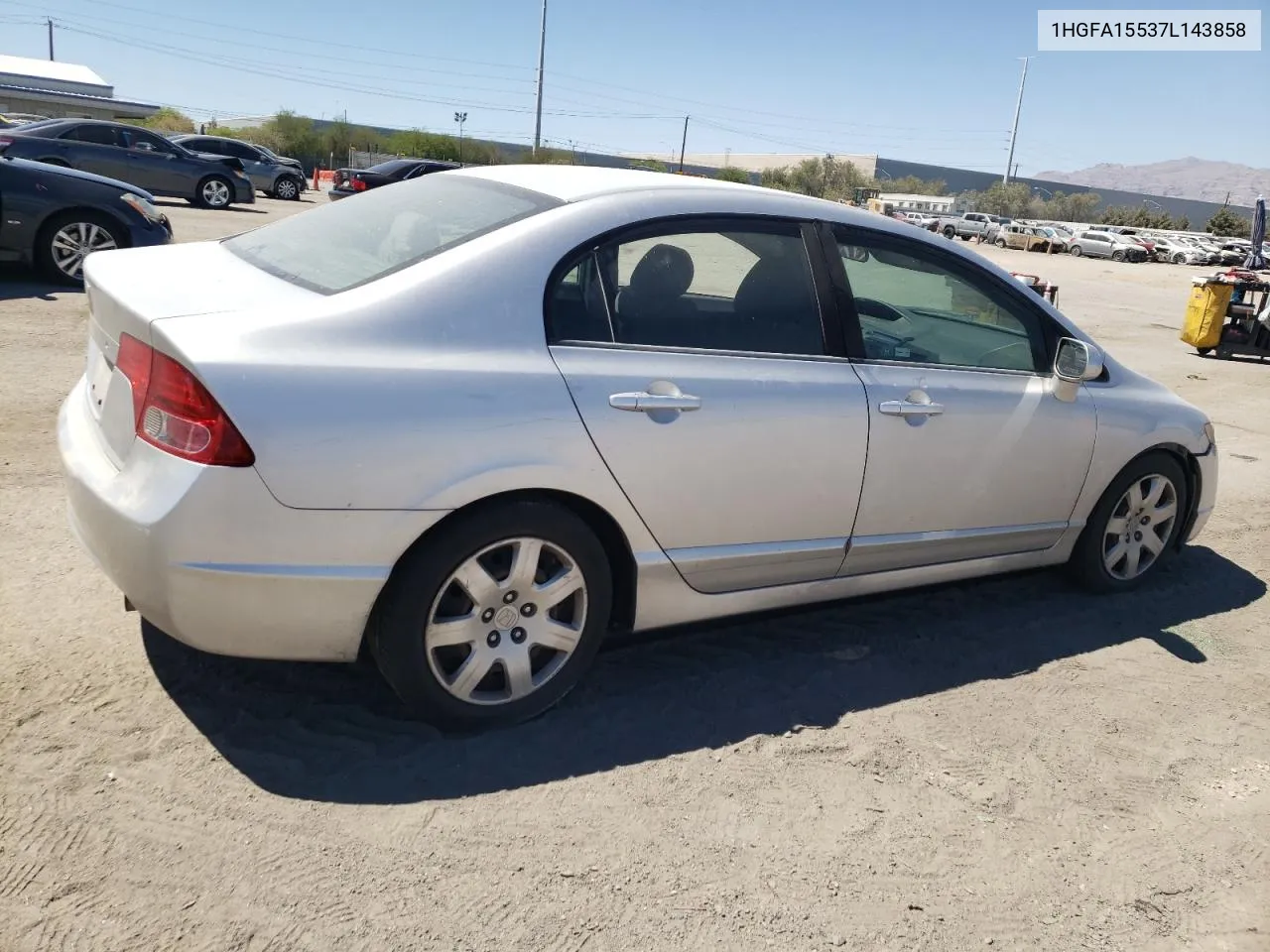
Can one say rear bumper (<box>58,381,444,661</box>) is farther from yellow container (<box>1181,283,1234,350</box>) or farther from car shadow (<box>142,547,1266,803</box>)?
yellow container (<box>1181,283,1234,350</box>)

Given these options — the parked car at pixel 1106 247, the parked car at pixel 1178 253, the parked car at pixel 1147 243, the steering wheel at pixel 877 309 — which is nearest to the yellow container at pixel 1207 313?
the steering wheel at pixel 877 309

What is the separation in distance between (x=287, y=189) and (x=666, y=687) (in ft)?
93.2

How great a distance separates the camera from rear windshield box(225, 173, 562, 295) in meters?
3.04

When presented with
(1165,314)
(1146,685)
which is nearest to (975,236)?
(1165,314)

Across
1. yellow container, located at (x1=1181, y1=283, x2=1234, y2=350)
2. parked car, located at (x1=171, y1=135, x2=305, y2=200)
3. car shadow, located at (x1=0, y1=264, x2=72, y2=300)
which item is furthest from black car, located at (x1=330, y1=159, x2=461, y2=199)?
yellow container, located at (x1=1181, y1=283, x2=1234, y2=350)

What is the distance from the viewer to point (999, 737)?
11.0ft

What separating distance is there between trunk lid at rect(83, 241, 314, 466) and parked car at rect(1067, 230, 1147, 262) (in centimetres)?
5170

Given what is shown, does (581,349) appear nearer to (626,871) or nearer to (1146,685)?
(626,871)

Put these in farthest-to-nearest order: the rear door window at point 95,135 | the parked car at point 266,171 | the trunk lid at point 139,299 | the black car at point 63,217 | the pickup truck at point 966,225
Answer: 1. the pickup truck at point 966,225
2. the parked car at point 266,171
3. the rear door window at point 95,135
4. the black car at point 63,217
5. the trunk lid at point 139,299

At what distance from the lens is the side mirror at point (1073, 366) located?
4035 millimetres

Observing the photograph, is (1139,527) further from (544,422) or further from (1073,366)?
(544,422)

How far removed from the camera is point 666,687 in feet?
11.2

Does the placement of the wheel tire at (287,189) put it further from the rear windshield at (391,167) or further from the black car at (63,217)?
the black car at (63,217)

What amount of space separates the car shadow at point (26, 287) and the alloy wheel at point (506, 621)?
783 centimetres
